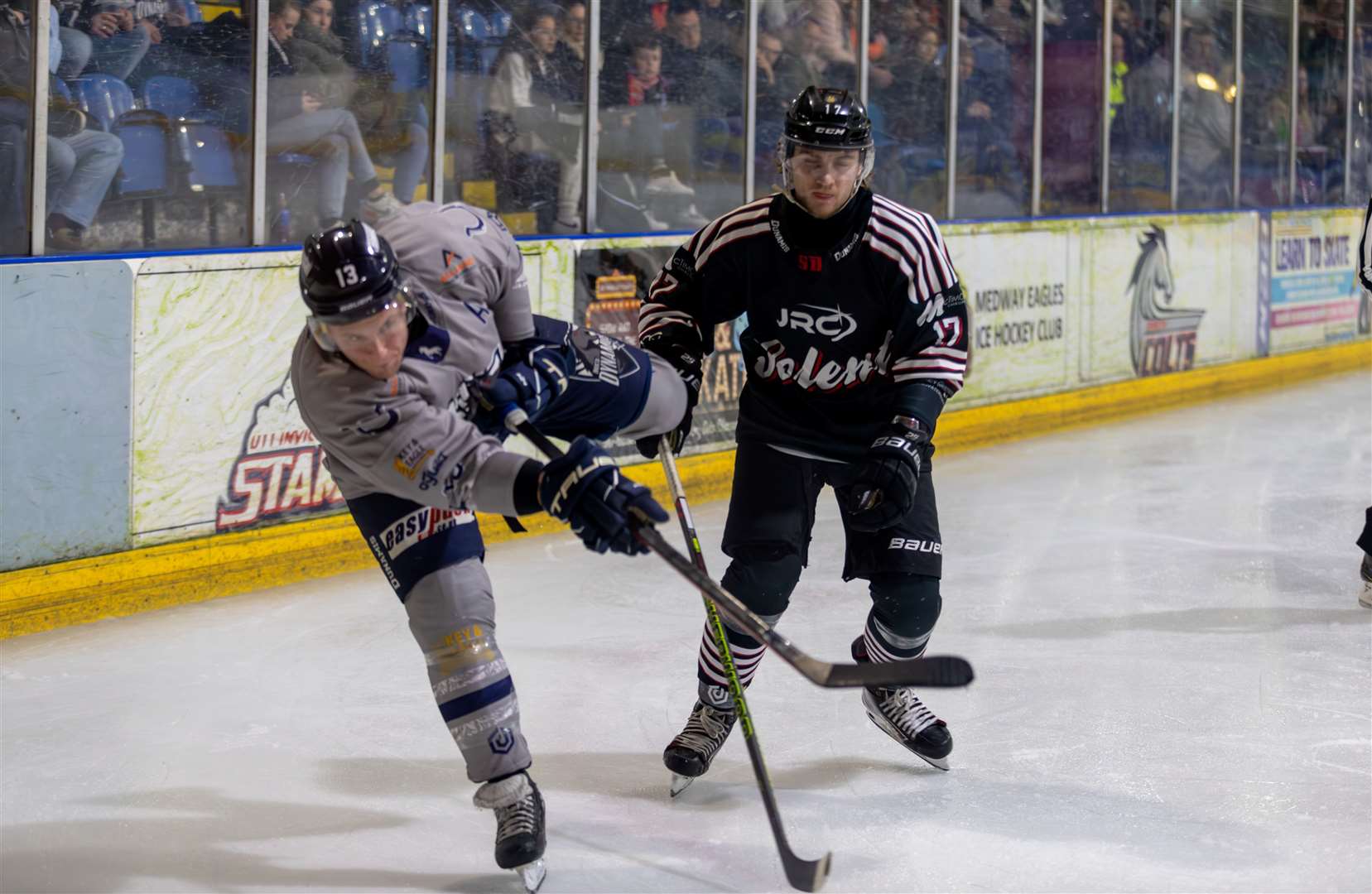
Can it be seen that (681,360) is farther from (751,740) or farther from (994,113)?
(994,113)

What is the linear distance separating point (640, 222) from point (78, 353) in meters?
2.29

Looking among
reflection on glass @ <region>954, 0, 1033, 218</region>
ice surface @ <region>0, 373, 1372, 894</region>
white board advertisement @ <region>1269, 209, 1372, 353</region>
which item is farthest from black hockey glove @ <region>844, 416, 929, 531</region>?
white board advertisement @ <region>1269, 209, 1372, 353</region>

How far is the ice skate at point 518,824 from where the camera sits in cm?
248

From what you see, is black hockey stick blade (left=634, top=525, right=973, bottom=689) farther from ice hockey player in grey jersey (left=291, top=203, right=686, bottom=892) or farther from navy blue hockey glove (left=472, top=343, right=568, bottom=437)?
navy blue hockey glove (left=472, top=343, right=568, bottom=437)

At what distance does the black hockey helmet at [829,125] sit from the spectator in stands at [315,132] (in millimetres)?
2275

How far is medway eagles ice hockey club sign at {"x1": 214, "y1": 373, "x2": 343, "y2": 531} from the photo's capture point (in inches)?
174

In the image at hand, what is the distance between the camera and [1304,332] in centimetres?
938

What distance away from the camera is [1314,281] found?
31.2 ft

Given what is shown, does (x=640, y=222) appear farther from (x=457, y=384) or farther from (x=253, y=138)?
(x=457, y=384)

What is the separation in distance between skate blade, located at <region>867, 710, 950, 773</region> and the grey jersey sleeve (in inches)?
40.5

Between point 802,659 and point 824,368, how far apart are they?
66cm

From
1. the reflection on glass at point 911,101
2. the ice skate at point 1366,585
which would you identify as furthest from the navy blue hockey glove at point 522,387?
the reflection on glass at point 911,101

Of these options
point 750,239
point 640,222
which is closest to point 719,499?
point 640,222

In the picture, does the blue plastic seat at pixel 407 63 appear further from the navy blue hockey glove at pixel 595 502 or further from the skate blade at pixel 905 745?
the navy blue hockey glove at pixel 595 502
